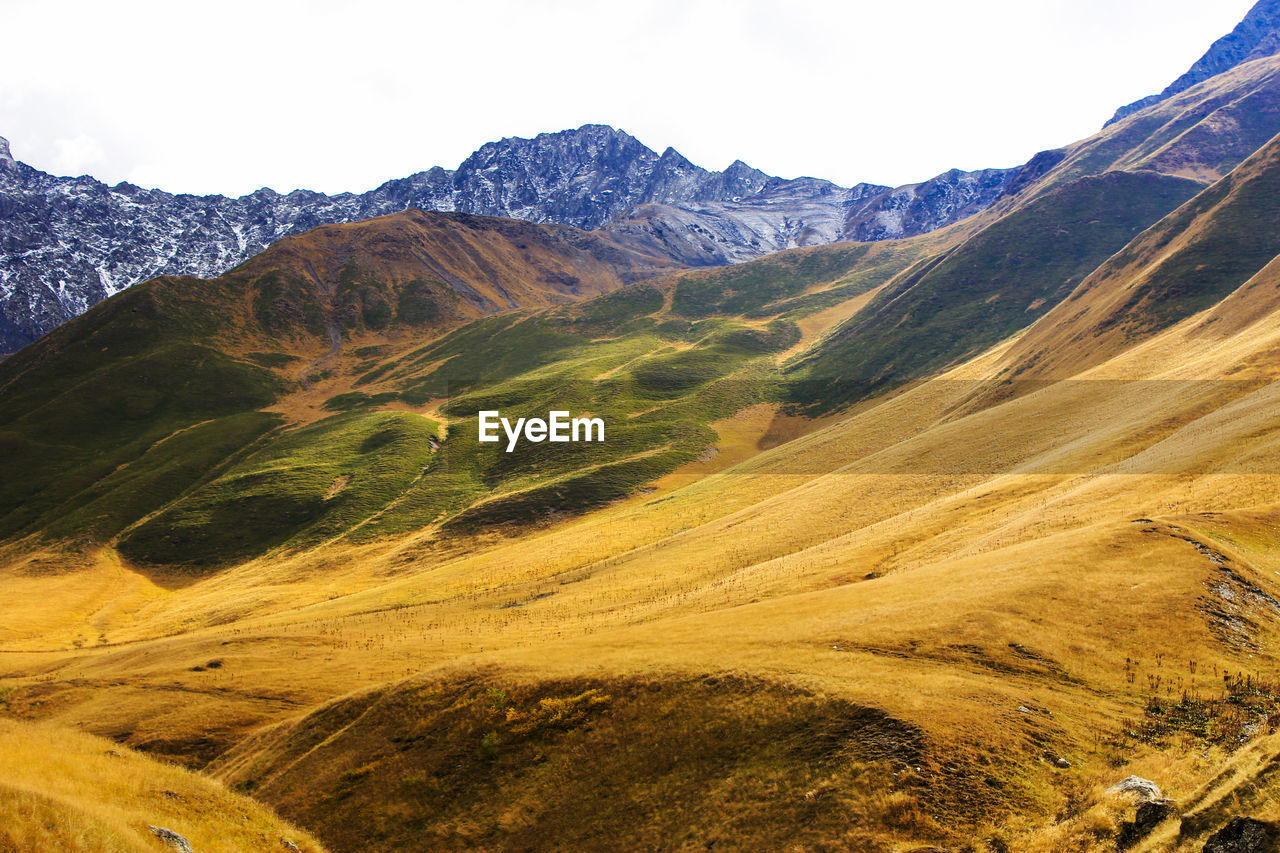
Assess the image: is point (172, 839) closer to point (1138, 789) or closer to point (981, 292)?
point (1138, 789)

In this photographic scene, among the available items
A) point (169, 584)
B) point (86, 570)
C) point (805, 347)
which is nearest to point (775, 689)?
point (169, 584)

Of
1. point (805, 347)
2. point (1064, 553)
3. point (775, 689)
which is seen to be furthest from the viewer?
point (805, 347)

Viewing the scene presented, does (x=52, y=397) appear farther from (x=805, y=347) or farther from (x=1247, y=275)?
(x=1247, y=275)

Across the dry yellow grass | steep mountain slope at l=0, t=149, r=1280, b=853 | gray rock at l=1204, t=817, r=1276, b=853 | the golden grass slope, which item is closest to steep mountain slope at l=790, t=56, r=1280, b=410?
the dry yellow grass

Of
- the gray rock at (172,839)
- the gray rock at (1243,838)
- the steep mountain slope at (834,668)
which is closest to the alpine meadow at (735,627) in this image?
the gray rock at (1243,838)

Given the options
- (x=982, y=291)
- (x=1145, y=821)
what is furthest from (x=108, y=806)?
(x=982, y=291)

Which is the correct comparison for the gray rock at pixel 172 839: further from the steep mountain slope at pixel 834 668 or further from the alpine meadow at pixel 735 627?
the steep mountain slope at pixel 834 668
